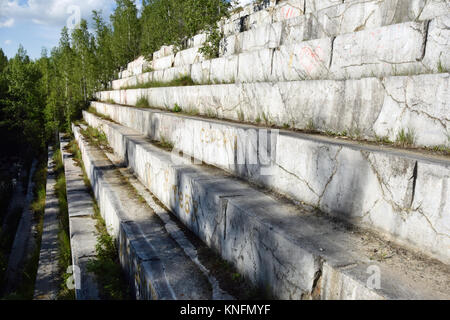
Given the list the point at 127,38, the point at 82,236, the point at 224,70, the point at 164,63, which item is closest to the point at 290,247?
the point at 82,236

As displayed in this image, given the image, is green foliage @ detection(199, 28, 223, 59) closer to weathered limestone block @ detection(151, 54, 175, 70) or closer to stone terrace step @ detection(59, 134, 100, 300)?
weathered limestone block @ detection(151, 54, 175, 70)

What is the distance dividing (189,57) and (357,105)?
5.90 metres

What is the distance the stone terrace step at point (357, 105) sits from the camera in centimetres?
193

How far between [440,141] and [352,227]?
31.0 inches

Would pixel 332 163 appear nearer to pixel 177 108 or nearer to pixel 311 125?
pixel 311 125

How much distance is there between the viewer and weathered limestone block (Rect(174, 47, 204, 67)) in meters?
7.15

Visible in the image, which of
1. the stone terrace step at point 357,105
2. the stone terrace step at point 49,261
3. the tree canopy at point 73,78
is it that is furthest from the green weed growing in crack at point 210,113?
the tree canopy at point 73,78

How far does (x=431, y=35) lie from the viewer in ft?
7.60

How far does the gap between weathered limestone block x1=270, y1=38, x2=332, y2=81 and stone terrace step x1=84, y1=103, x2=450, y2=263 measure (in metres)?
1.18

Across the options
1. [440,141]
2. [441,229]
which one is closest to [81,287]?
[441,229]

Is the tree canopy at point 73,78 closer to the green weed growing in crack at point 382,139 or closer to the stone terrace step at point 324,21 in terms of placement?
the stone terrace step at point 324,21

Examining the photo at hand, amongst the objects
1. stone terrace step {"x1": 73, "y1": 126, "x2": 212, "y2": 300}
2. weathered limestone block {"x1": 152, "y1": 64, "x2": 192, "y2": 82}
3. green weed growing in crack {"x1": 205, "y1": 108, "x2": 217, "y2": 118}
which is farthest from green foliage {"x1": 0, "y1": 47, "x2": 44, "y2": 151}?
stone terrace step {"x1": 73, "y1": 126, "x2": 212, "y2": 300}

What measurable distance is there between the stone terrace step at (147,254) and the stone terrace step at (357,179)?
861mm
